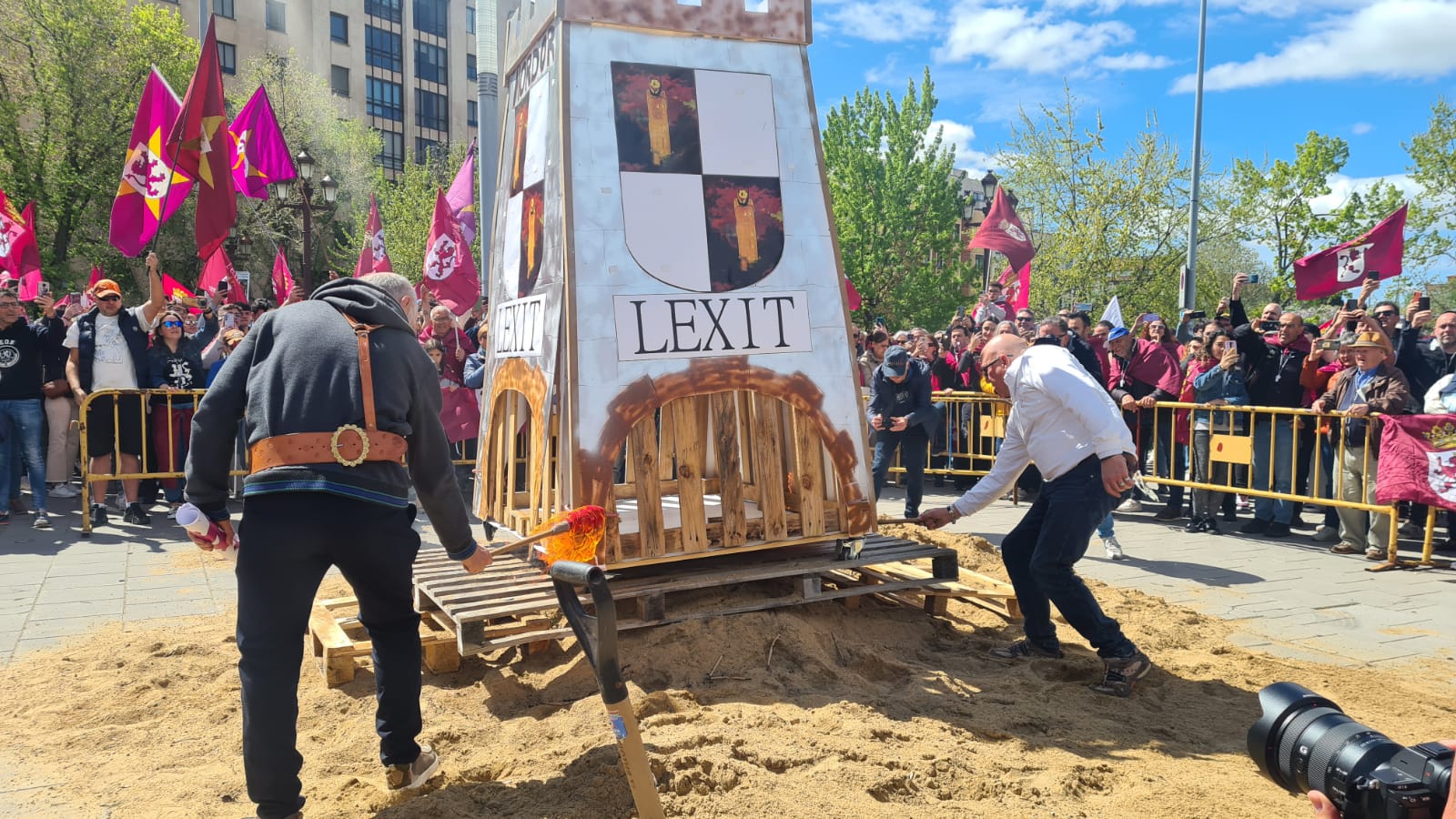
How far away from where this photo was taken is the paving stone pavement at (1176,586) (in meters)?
6.16

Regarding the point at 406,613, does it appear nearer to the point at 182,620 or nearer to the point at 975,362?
the point at 182,620

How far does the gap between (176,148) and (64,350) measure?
2504 millimetres

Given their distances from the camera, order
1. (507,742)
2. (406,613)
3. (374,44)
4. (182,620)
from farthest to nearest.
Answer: (374,44) → (182,620) → (507,742) → (406,613)

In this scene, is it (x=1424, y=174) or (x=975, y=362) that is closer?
(x=975, y=362)

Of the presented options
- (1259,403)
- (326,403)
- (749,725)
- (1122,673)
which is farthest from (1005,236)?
(326,403)

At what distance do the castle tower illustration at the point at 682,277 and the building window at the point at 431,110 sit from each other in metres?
60.5

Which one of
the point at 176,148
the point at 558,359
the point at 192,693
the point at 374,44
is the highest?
the point at 374,44

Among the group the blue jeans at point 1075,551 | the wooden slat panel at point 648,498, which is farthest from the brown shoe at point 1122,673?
the wooden slat panel at point 648,498

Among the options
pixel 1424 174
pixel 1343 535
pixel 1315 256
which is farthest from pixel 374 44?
pixel 1343 535

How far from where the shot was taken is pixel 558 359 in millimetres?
5266

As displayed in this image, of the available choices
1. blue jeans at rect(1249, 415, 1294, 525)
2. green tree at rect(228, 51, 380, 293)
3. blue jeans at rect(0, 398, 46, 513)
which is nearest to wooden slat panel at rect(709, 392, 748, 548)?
blue jeans at rect(1249, 415, 1294, 525)

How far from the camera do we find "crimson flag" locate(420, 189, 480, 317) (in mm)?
13797

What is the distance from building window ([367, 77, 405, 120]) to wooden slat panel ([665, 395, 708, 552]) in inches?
2343

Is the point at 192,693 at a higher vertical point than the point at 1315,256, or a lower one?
lower
